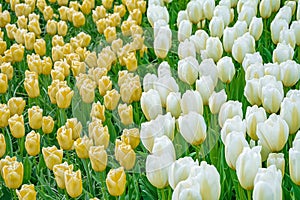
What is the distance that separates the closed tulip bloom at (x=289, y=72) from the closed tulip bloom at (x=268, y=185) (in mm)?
992

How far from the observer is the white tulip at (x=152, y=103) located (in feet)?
8.29

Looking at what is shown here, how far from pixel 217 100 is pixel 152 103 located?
263 mm

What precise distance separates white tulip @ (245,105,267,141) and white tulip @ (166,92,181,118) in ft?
1.19

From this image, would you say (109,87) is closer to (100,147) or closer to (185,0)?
(100,147)

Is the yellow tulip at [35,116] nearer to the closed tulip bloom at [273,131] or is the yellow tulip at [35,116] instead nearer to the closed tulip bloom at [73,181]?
the closed tulip bloom at [73,181]

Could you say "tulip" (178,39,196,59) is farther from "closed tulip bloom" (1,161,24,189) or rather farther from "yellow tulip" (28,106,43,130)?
"closed tulip bloom" (1,161,24,189)

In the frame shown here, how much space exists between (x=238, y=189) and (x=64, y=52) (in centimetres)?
166

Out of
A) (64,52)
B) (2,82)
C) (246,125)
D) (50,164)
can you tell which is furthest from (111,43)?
(246,125)

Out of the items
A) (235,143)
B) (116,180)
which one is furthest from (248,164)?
(116,180)

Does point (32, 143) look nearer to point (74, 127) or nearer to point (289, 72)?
point (74, 127)

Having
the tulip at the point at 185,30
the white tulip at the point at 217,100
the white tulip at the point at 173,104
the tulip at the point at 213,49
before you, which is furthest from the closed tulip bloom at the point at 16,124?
the tulip at the point at 185,30

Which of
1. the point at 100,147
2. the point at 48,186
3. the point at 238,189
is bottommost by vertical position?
the point at 48,186

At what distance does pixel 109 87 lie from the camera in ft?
9.93

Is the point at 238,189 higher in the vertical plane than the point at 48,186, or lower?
higher
